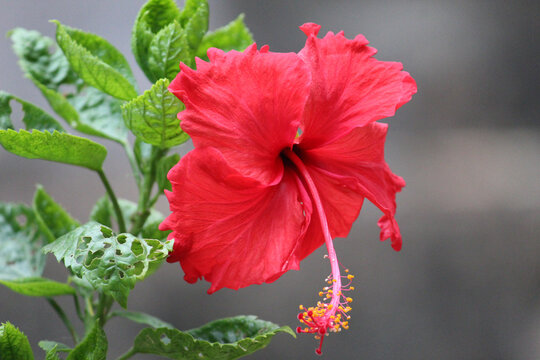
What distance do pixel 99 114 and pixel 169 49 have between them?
9.0 inches

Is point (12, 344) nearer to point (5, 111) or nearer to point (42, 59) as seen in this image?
point (5, 111)

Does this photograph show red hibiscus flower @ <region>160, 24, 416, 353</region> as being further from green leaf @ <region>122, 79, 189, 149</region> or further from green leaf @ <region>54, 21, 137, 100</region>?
green leaf @ <region>54, 21, 137, 100</region>

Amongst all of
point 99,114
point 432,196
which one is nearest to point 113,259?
point 99,114

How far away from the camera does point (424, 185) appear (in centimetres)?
142

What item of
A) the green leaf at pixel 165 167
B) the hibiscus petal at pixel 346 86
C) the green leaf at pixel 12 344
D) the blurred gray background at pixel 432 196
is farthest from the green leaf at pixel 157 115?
the blurred gray background at pixel 432 196

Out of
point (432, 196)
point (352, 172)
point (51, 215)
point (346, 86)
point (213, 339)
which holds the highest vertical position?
point (346, 86)

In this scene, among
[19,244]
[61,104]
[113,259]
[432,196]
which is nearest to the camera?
[113,259]

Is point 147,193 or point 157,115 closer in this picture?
point 157,115

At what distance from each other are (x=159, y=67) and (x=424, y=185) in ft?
3.26

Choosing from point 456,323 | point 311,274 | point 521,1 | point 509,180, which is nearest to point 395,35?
point 521,1

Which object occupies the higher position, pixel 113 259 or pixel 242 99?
pixel 242 99

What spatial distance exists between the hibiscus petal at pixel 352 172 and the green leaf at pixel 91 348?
11.3 inches

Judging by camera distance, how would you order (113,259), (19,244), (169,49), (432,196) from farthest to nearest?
(432,196), (19,244), (169,49), (113,259)

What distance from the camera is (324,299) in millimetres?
545
